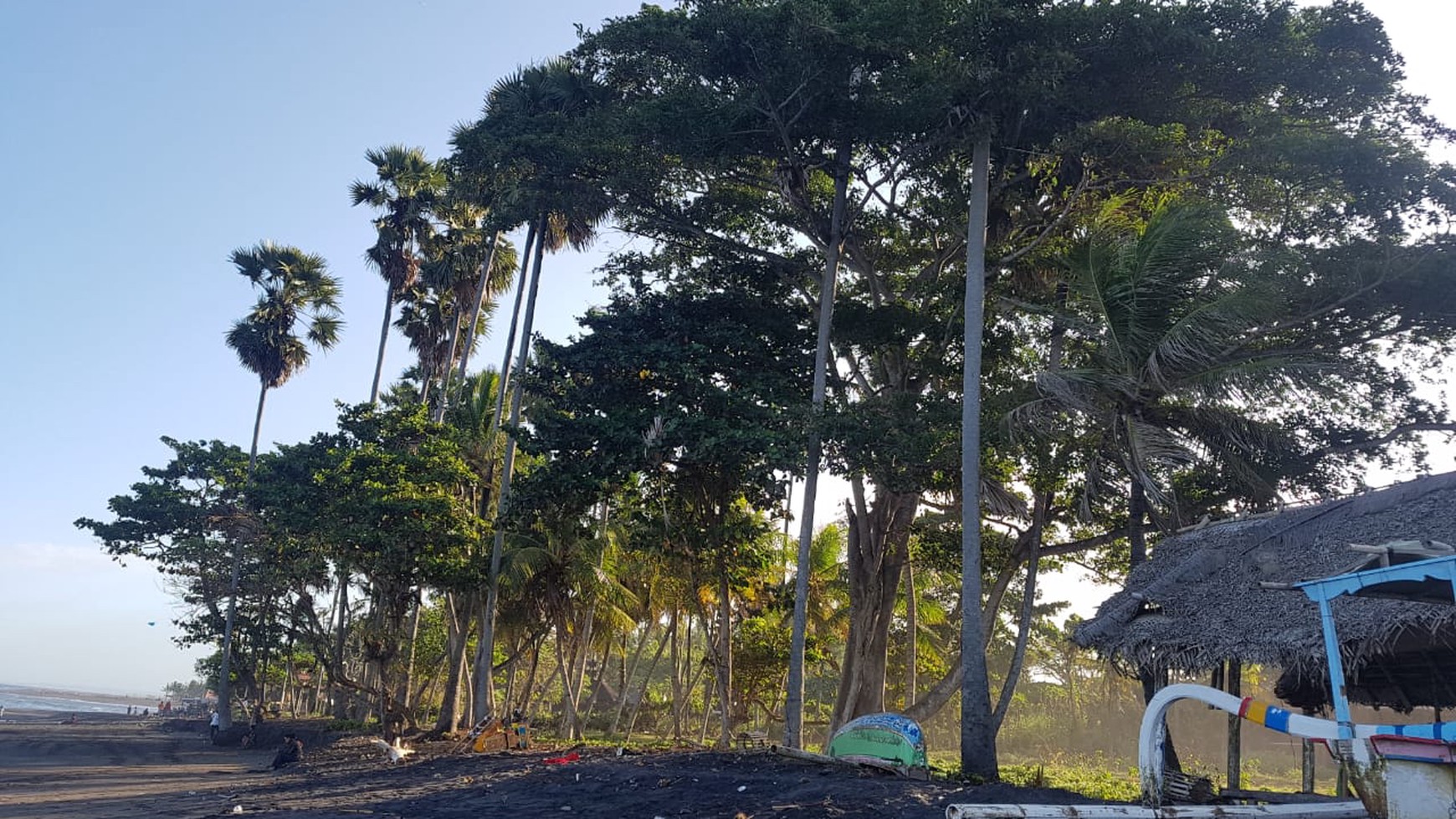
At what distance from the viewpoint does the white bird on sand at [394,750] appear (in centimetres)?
2037

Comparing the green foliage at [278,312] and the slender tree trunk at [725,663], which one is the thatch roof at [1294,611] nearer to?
the slender tree trunk at [725,663]

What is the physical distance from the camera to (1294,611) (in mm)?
11484

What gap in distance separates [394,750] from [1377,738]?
18510 millimetres

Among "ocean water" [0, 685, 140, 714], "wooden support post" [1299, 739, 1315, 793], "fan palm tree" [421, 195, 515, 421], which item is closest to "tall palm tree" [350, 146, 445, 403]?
"fan palm tree" [421, 195, 515, 421]

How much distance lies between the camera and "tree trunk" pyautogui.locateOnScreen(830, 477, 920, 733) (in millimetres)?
21312

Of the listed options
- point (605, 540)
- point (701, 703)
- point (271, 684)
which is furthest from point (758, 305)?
point (271, 684)

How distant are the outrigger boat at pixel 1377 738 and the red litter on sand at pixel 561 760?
12.4 m

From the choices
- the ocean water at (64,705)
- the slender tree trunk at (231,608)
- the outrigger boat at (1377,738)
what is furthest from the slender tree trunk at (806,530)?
the ocean water at (64,705)

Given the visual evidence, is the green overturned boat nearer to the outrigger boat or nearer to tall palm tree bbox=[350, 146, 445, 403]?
the outrigger boat

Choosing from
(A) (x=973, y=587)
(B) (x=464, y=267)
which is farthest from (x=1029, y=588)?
(B) (x=464, y=267)

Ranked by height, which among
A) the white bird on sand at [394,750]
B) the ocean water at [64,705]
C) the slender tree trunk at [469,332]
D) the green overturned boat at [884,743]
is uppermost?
the slender tree trunk at [469,332]

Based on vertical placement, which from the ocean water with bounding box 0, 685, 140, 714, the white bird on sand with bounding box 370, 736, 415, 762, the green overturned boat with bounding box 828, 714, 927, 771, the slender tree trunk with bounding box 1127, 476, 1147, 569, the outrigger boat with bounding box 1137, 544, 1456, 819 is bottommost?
the ocean water with bounding box 0, 685, 140, 714

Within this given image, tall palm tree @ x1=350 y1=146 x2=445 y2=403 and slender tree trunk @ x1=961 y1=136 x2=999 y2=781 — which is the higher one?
tall palm tree @ x1=350 y1=146 x2=445 y2=403

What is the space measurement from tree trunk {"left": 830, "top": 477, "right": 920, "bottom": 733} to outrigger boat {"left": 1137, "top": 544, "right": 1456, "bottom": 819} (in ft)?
44.7
